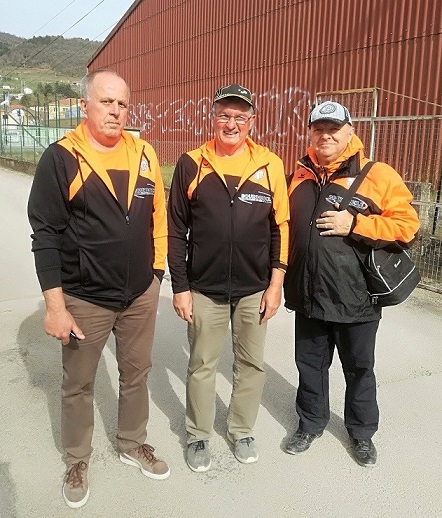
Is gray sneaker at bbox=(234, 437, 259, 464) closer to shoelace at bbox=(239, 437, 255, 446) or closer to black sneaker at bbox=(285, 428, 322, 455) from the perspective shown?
shoelace at bbox=(239, 437, 255, 446)

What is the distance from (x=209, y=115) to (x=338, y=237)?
13465mm

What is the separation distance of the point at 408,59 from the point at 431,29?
0.59 meters

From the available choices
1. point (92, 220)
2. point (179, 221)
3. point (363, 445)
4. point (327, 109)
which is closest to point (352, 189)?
point (327, 109)

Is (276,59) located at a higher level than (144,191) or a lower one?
higher

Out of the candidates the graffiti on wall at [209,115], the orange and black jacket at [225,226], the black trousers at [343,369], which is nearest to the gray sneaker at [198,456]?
the black trousers at [343,369]

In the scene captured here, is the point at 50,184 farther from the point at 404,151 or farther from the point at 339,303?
the point at 404,151

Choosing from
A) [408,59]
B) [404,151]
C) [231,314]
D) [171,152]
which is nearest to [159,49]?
[171,152]

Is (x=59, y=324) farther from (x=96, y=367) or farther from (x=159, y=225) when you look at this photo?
(x=159, y=225)

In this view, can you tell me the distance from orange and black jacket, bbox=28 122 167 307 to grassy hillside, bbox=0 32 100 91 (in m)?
83.4

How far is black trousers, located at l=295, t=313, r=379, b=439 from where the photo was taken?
279 centimetres

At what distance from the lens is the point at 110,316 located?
2547 millimetres

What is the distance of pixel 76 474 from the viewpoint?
262cm

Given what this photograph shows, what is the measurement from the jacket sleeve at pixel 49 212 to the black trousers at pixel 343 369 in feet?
4.66

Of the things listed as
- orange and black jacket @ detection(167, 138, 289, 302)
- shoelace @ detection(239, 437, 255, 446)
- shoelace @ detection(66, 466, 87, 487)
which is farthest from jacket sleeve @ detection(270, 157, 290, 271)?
shoelace @ detection(66, 466, 87, 487)
